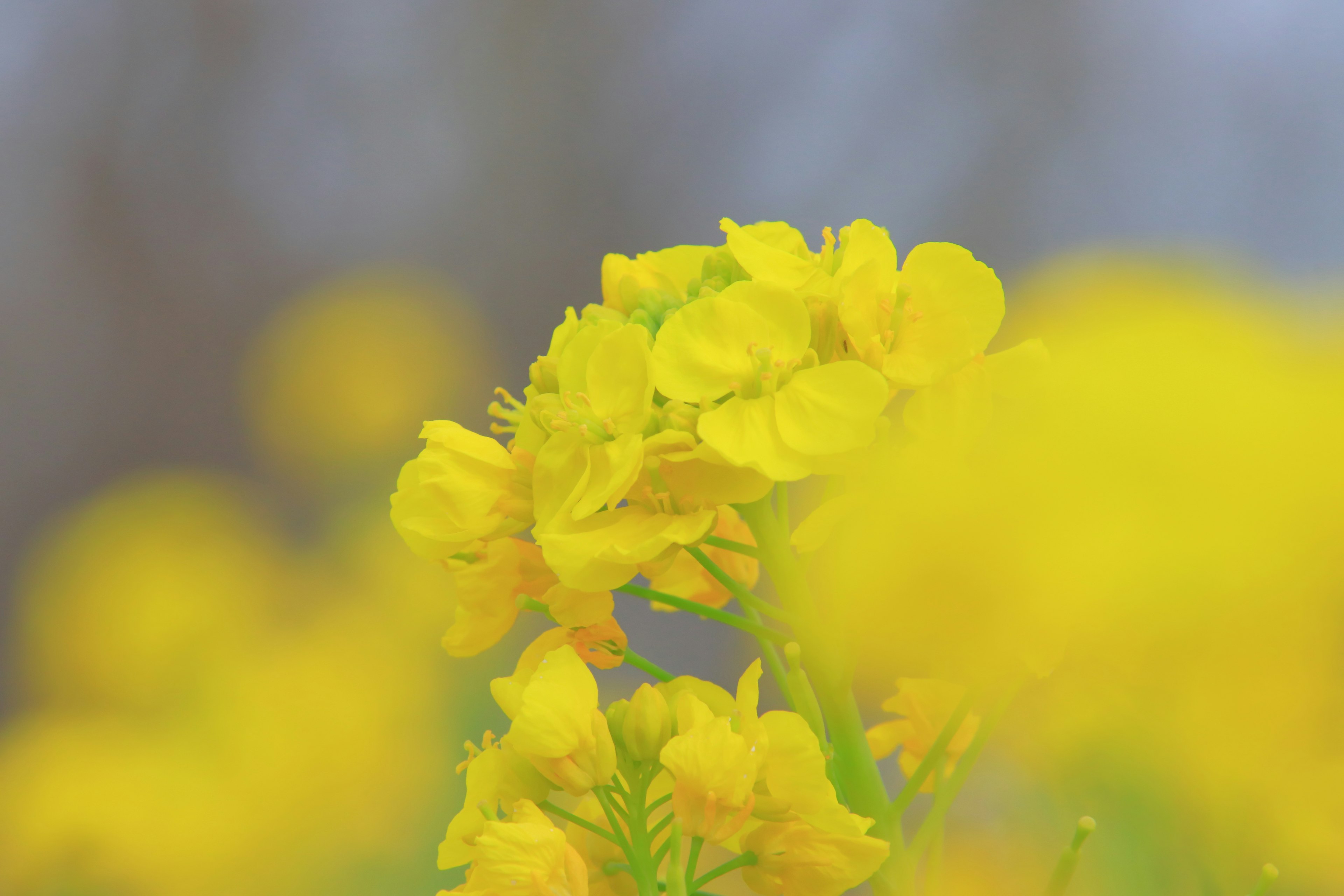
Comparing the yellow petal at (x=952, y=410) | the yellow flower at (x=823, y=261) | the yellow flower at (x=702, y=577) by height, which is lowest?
the yellow flower at (x=702, y=577)

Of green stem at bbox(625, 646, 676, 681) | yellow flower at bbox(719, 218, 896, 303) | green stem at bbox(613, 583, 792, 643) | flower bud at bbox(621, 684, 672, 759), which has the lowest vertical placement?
flower bud at bbox(621, 684, 672, 759)

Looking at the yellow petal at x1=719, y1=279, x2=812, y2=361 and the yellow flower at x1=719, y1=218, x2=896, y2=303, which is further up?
the yellow flower at x1=719, y1=218, x2=896, y2=303

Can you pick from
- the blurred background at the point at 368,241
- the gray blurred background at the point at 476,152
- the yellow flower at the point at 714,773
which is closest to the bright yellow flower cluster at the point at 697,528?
the yellow flower at the point at 714,773

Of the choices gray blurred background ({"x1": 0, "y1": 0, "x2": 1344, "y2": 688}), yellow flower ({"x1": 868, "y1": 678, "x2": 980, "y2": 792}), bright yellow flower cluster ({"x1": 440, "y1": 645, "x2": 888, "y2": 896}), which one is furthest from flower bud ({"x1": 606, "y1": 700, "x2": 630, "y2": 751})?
gray blurred background ({"x1": 0, "y1": 0, "x2": 1344, "y2": 688})

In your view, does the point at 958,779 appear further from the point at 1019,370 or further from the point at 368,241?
the point at 368,241

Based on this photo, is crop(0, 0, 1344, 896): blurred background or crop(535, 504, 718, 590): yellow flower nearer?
crop(535, 504, 718, 590): yellow flower

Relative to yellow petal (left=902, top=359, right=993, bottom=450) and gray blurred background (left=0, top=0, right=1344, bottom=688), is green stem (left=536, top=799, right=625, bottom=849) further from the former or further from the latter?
gray blurred background (left=0, top=0, right=1344, bottom=688)

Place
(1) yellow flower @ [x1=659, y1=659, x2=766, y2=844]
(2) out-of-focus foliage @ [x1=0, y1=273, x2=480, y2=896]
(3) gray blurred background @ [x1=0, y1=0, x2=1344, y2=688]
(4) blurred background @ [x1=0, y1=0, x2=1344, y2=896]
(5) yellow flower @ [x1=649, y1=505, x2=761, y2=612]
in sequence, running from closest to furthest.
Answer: (1) yellow flower @ [x1=659, y1=659, x2=766, y2=844], (5) yellow flower @ [x1=649, y1=505, x2=761, y2=612], (2) out-of-focus foliage @ [x1=0, y1=273, x2=480, y2=896], (4) blurred background @ [x1=0, y1=0, x2=1344, y2=896], (3) gray blurred background @ [x1=0, y1=0, x2=1344, y2=688]

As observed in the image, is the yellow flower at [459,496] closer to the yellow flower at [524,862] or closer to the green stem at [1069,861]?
the yellow flower at [524,862]
